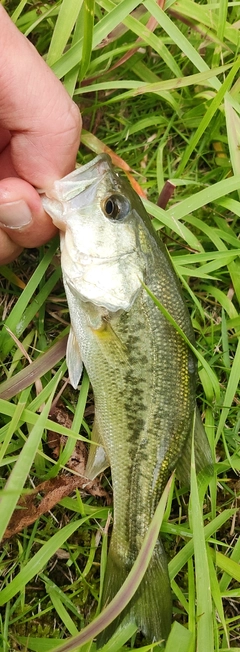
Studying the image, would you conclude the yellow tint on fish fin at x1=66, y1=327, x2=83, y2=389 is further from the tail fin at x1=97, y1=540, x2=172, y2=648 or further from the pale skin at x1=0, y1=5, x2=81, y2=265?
the tail fin at x1=97, y1=540, x2=172, y2=648

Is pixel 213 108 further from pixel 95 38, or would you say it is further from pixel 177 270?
pixel 177 270

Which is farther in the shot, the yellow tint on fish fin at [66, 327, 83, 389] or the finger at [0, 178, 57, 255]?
the yellow tint on fish fin at [66, 327, 83, 389]

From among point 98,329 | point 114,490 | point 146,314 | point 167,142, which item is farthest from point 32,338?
point 167,142

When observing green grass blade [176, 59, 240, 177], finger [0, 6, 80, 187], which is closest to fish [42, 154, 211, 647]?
finger [0, 6, 80, 187]

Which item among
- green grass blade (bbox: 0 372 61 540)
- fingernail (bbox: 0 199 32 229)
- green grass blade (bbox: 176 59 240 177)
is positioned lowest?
green grass blade (bbox: 0 372 61 540)

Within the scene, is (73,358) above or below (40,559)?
above

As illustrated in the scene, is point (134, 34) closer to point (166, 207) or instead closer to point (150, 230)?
point (166, 207)

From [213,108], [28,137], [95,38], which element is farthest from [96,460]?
[95,38]
